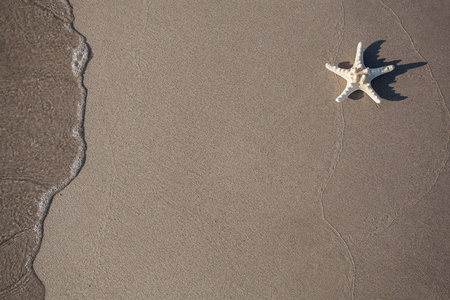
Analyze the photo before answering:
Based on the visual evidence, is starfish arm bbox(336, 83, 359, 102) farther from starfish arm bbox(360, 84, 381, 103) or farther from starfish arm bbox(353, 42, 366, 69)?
starfish arm bbox(353, 42, 366, 69)

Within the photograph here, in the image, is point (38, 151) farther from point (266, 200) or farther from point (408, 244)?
point (408, 244)

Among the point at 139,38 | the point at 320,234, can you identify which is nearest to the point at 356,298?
the point at 320,234

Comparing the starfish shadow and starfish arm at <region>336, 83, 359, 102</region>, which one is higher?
the starfish shadow

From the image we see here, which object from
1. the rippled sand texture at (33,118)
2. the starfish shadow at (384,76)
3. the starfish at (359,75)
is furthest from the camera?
the rippled sand texture at (33,118)

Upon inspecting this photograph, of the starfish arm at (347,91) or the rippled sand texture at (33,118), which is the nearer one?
the starfish arm at (347,91)

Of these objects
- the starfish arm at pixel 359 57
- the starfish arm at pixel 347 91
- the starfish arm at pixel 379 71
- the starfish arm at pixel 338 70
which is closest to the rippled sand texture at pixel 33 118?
the starfish arm at pixel 338 70

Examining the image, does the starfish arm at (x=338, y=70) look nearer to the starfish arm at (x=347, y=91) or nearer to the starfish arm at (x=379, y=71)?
the starfish arm at (x=347, y=91)

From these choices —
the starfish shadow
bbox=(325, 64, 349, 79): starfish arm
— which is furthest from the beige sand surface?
bbox=(325, 64, 349, 79): starfish arm
